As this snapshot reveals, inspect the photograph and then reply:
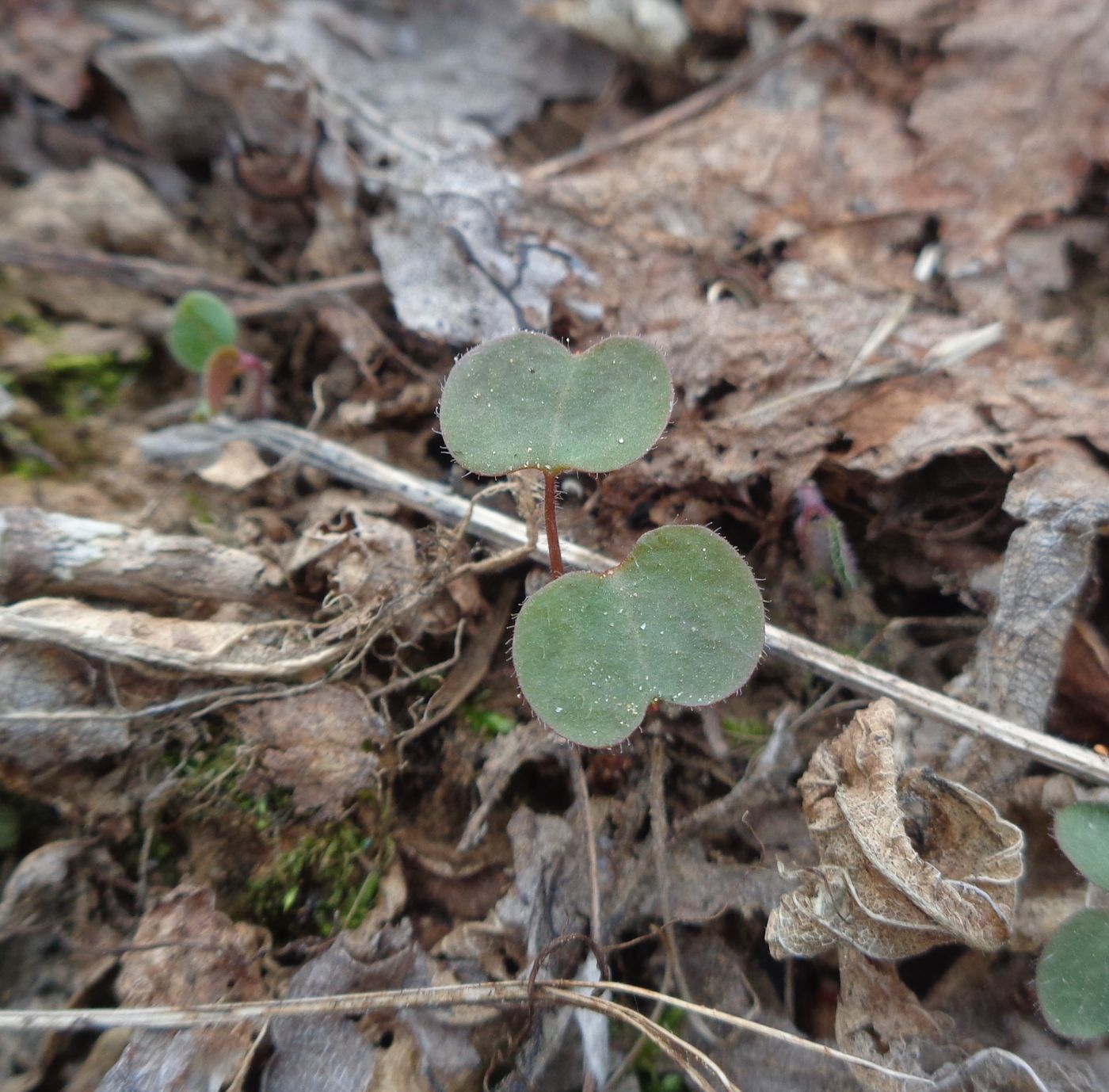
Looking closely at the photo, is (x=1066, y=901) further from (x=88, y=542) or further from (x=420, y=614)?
(x=88, y=542)

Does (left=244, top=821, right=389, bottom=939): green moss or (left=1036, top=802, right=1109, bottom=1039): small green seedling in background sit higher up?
(left=1036, top=802, right=1109, bottom=1039): small green seedling in background

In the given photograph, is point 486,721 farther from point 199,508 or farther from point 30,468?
point 30,468

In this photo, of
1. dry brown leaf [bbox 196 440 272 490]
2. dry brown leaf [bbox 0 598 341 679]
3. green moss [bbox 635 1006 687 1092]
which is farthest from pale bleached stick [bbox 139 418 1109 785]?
green moss [bbox 635 1006 687 1092]

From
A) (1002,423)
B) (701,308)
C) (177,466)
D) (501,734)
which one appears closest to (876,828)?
(501,734)

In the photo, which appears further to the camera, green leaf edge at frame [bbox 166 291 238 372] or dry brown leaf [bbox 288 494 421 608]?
green leaf edge at frame [bbox 166 291 238 372]

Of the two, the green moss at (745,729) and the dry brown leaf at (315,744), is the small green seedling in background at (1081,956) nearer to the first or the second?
the green moss at (745,729)

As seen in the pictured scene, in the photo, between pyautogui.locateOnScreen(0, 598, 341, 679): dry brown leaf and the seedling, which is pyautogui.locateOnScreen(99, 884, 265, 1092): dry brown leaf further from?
the seedling

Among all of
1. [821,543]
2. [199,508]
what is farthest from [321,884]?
[821,543]
